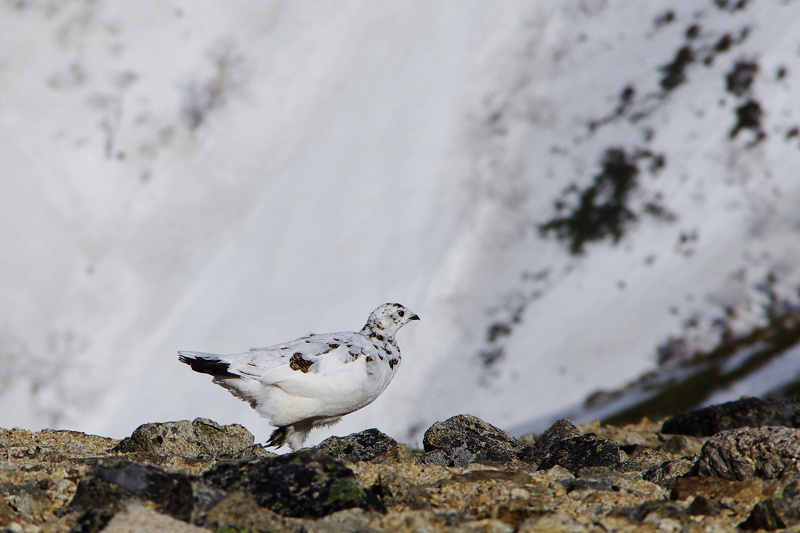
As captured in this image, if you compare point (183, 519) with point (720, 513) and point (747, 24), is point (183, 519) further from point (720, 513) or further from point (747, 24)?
point (747, 24)

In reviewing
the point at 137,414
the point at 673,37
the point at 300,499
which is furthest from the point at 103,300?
the point at 300,499

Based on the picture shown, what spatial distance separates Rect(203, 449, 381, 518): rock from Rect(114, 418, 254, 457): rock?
199cm

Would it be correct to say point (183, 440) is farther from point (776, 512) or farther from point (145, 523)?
point (776, 512)

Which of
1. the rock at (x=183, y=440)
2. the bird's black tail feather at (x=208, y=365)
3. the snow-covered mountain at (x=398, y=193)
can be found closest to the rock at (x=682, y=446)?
the rock at (x=183, y=440)

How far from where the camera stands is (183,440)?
7.43m

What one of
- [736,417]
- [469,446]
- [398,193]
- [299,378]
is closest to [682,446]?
[736,417]

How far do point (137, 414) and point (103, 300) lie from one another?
28.4ft

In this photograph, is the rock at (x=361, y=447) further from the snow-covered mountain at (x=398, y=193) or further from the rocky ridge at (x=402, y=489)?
the snow-covered mountain at (x=398, y=193)

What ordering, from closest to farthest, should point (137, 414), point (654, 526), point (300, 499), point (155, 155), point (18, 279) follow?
1. point (654, 526)
2. point (300, 499)
3. point (137, 414)
4. point (18, 279)
5. point (155, 155)

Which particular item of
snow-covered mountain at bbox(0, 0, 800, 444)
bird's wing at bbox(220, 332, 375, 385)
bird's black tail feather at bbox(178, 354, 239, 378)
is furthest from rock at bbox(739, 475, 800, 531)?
snow-covered mountain at bbox(0, 0, 800, 444)

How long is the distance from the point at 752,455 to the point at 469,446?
2582 millimetres

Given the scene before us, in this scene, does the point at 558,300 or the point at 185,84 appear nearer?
the point at 558,300

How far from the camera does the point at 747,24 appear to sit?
46.4 meters

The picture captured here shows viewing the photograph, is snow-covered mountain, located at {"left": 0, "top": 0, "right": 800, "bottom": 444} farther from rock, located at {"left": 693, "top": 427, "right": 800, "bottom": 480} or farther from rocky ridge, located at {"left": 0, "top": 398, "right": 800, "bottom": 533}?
rock, located at {"left": 693, "top": 427, "right": 800, "bottom": 480}
